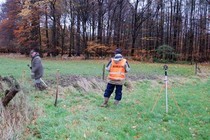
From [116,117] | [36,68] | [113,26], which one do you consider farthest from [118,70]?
[113,26]

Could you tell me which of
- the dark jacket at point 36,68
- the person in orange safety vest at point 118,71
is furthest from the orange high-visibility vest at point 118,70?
the dark jacket at point 36,68

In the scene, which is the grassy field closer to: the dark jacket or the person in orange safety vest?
the person in orange safety vest

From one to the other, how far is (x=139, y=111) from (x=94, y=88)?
301 cm

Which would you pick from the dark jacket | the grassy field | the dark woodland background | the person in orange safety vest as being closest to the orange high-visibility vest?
the person in orange safety vest

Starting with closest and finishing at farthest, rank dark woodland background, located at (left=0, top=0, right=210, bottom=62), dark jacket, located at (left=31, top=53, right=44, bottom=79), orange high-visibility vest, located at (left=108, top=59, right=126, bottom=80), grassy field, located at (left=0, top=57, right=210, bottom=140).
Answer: grassy field, located at (left=0, top=57, right=210, bottom=140)
orange high-visibility vest, located at (left=108, top=59, right=126, bottom=80)
dark jacket, located at (left=31, top=53, right=44, bottom=79)
dark woodland background, located at (left=0, top=0, right=210, bottom=62)

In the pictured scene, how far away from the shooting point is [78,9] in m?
33.8

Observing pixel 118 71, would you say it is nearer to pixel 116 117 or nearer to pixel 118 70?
pixel 118 70

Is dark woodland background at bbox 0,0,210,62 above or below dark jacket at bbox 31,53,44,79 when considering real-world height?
above

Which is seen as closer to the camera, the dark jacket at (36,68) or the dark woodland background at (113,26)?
the dark jacket at (36,68)

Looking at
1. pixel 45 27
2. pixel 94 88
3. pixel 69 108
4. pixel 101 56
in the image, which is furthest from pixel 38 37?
pixel 69 108

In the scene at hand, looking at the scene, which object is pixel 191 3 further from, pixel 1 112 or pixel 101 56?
pixel 1 112

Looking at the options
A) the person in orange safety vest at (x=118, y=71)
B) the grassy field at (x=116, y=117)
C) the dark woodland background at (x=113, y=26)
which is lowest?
the grassy field at (x=116, y=117)

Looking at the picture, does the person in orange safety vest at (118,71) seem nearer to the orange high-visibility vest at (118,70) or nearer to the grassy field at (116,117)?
the orange high-visibility vest at (118,70)

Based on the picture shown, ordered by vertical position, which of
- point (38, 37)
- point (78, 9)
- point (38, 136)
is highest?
point (78, 9)
